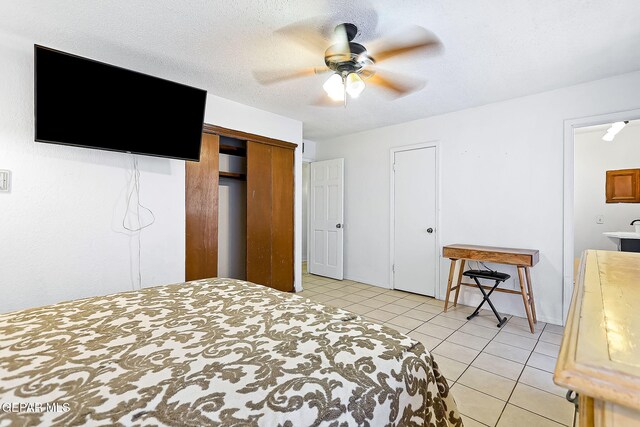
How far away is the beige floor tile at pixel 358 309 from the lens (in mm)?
3502

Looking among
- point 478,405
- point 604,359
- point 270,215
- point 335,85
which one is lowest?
point 478,405

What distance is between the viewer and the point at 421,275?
4.15 metres

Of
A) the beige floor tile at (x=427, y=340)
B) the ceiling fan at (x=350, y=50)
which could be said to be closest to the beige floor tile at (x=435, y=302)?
the beige floor tile at (x=427, y=340)

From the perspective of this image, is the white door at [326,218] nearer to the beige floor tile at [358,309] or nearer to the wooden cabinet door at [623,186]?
the beige floor tile at [358,309]

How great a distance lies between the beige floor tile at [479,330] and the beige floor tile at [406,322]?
429 millimetres

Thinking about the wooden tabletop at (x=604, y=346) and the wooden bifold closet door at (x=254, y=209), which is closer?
the wooden tabletop at (x=604, y=346)

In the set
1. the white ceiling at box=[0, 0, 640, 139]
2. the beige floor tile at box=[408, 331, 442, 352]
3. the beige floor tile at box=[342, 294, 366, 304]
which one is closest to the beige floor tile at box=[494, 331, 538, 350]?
the beige floor tile at box=[408, 331, 442, 352]

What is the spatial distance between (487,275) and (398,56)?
7.66 ft

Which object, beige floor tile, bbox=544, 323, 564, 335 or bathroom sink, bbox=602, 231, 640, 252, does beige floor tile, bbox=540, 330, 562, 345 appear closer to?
beige floor tile, bbox=544, 323, 564, 335

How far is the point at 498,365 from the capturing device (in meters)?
2.33

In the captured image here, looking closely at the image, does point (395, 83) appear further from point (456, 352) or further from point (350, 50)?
point (456, 352)

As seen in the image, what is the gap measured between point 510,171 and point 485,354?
6.72 feet

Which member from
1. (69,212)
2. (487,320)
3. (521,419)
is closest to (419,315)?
(487,320)

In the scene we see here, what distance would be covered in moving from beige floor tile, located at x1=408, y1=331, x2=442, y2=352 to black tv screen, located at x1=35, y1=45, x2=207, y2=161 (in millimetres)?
2690
